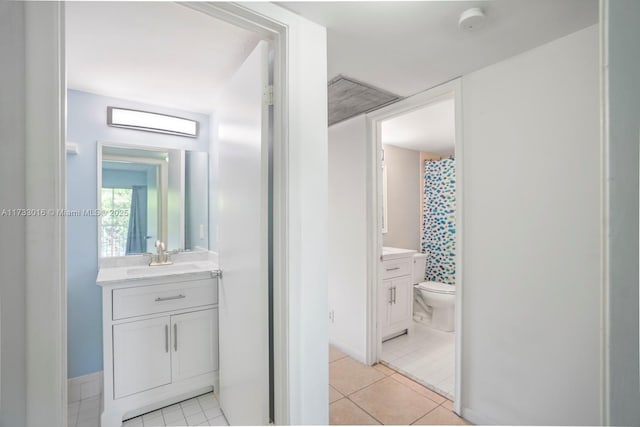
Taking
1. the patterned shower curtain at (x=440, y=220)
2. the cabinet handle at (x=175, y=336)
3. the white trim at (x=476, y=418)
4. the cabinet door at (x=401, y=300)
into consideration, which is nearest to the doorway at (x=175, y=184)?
the cabinet handle at (x=175, y=336)

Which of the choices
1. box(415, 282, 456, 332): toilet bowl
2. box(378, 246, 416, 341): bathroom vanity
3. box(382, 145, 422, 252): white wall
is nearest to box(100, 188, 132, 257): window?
box(378, 246, 416, 341): bathroom vanity

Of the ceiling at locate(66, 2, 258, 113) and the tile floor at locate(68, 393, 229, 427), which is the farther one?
the tile floor at locate(68, 393, 229, 427)

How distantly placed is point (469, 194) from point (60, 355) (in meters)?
1.97

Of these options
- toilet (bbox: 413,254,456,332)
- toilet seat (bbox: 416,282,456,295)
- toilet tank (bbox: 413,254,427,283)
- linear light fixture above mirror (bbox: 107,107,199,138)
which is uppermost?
linear light fixture above mirror (bbox: 107,107,199,138)

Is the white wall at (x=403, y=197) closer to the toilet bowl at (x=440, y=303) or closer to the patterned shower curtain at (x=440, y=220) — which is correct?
the patterned shower curtain at (x=440, y=220)

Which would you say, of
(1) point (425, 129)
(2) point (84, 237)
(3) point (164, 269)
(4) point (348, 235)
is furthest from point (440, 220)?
(2) point (84, 237)

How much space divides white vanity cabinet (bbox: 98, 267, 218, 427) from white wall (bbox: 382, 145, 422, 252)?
7.94 ft

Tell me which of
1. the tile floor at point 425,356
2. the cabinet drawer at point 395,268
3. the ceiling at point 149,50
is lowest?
the tile floor at point 425,356

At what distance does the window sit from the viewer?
2080 mm

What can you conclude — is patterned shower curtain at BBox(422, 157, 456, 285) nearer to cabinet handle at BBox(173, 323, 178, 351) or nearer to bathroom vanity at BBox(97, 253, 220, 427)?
bathroom vanity at BBox(97, 253, 220, 427)

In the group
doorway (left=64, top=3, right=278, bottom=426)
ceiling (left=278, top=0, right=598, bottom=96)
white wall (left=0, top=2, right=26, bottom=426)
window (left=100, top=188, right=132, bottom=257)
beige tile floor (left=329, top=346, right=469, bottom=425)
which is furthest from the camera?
window (left=100, top=188, right=132, bottom=257)

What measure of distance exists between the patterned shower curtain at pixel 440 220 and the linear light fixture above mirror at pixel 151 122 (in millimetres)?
3091

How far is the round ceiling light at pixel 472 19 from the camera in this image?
46.1 inches

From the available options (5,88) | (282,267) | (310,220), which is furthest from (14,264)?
(310,220)
